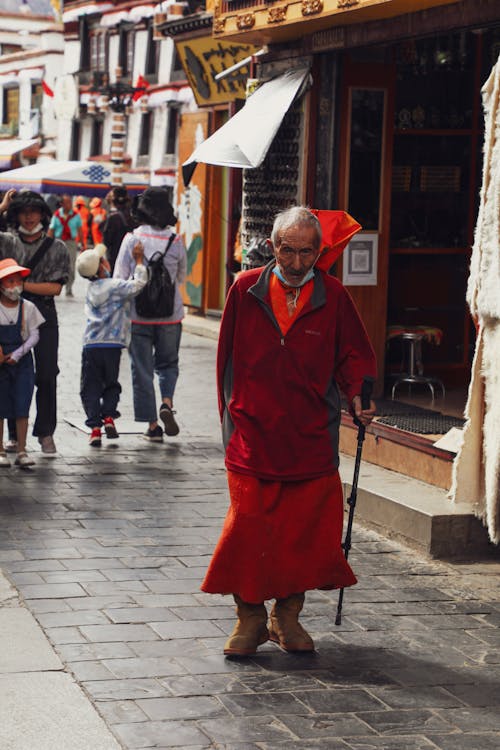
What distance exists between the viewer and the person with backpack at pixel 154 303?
10812mm

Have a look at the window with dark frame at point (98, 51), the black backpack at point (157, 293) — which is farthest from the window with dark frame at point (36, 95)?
the black backpack at point (157, 293)

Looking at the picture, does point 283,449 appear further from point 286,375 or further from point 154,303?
point 154,303

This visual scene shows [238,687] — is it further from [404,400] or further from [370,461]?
[404,400]

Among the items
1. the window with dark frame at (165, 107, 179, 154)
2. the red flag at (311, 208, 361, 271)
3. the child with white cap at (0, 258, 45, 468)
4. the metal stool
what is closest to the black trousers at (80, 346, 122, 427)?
the child with white cap at (0, 258, 45, 468)

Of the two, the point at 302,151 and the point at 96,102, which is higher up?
the point at 96,102

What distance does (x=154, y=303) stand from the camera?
10.8 metres

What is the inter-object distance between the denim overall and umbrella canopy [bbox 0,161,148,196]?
1425 cm

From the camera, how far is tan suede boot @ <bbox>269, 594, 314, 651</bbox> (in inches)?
229

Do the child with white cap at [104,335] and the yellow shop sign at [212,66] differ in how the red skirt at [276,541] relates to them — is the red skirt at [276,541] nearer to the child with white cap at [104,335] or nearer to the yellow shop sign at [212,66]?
the child with white cap at [104,335]

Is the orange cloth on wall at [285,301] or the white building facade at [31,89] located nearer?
the orange cloth on wall at [285,301]

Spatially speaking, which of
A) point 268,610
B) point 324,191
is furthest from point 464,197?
point 268,610

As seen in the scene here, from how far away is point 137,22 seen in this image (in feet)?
149

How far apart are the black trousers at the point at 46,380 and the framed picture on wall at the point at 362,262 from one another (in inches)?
84.3

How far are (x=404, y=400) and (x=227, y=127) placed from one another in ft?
8.10
